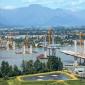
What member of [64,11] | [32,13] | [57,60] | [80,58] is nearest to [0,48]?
[80,58]

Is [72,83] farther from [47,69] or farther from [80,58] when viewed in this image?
[80,58]

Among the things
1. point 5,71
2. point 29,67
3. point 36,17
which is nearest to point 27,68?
point 29,67

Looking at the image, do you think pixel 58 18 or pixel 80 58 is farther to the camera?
pixel 58 18

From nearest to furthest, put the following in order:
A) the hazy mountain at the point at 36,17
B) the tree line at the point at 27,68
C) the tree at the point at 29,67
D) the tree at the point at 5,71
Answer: the tree at the point at 5,71 → the tree line at the point at 27,68 → the tree at the point at 29,67 → the hazy mountain at the point at 36,17

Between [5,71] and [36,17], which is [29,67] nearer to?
[5,71]

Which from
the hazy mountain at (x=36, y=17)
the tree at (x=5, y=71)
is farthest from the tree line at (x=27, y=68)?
the hazy mountain at (x=36, y=17)

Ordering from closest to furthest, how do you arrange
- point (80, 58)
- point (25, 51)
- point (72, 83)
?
1. point (72, 83)
2. point (80, 58)
3. point (25, 51)

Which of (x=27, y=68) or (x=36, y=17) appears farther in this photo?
(x=36, y=17)

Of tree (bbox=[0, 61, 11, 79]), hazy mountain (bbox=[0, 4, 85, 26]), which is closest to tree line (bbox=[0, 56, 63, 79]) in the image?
tree (bbox=[0, 61, 11, 79])

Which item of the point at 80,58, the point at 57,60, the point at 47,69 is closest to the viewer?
the point at 47,69

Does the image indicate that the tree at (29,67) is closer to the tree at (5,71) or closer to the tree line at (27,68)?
the tree line at (27,68)

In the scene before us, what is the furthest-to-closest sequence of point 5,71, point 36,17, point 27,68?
point 36,17, point 27,68, point 5,71
